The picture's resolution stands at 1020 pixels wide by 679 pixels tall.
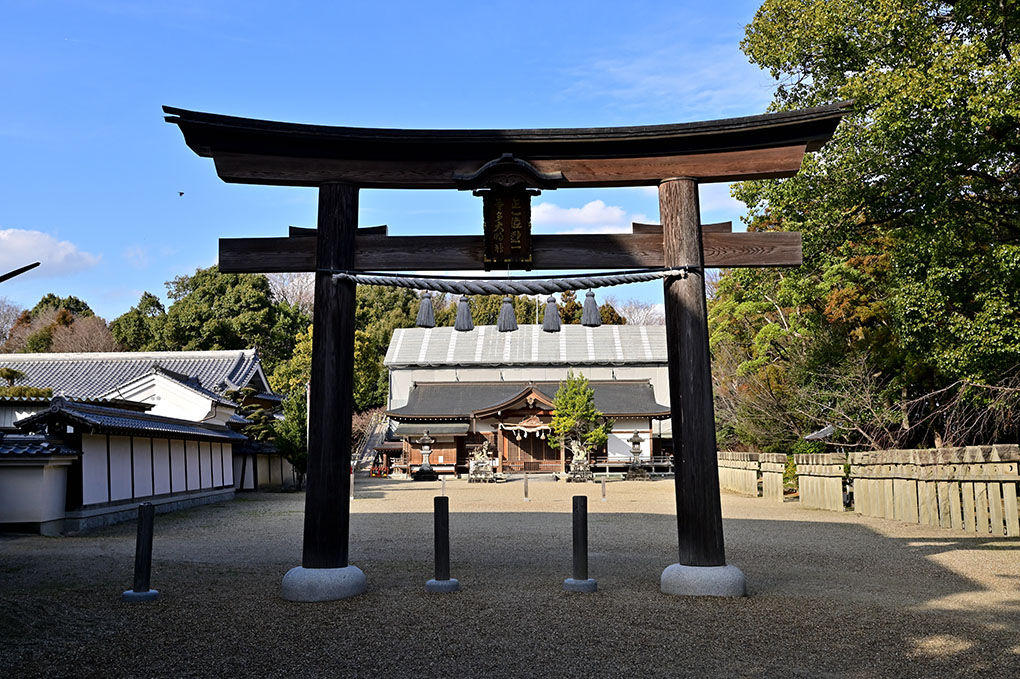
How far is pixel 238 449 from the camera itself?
2470 cm

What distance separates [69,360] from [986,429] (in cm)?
2901

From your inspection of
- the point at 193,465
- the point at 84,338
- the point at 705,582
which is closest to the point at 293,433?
the point at 193,465

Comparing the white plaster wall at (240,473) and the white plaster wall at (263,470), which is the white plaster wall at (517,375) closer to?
the white plaster wall at (263,470)

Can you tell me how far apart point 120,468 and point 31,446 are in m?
2.65

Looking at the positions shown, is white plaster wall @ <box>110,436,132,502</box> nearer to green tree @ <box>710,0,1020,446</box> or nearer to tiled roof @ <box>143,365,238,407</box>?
tiled roof @ <box>143,365,238,407</box>

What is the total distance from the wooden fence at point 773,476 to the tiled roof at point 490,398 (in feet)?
54.1

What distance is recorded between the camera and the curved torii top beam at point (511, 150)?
755cm

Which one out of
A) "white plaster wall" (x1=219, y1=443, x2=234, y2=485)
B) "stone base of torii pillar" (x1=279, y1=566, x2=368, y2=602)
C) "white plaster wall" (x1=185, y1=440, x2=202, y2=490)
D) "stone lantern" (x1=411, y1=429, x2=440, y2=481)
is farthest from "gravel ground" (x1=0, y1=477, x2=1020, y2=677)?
"stone lantern" (x1=411, y1=429, x2=440, y2=481)

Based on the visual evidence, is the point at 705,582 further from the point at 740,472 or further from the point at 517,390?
the point at 517,390

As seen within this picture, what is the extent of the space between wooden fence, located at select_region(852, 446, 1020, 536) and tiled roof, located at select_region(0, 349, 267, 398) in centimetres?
2140

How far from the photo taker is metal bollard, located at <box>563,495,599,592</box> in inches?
282

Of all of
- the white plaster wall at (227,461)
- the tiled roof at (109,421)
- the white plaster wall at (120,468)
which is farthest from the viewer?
the white plaster wall at (227,461)

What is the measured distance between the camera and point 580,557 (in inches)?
288

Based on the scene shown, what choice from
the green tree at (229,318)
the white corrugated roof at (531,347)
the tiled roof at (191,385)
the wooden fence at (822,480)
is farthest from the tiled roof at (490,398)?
the wooden fence at (822,480)
